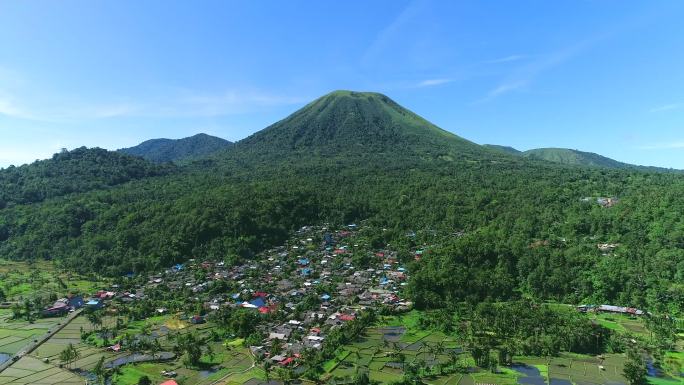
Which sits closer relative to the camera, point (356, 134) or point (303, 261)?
point (303, 261)

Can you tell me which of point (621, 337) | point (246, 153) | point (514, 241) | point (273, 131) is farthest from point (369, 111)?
point (621, 337)

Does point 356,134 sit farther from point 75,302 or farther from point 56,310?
point 56,310

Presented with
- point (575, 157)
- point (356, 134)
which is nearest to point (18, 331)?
point (356, 134)

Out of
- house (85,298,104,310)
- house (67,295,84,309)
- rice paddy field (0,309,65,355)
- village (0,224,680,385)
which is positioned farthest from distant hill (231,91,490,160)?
rice paddy field (0,309,65,355)

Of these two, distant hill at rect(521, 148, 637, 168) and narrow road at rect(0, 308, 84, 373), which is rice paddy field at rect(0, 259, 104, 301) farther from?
distant hill at rect(521, 148, 637, 168)

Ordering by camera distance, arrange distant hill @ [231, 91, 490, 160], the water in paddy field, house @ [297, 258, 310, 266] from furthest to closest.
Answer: distant hill @ [231, 91, 490, 160], house @ [297, 258, 310, 266], the water in paddy field
